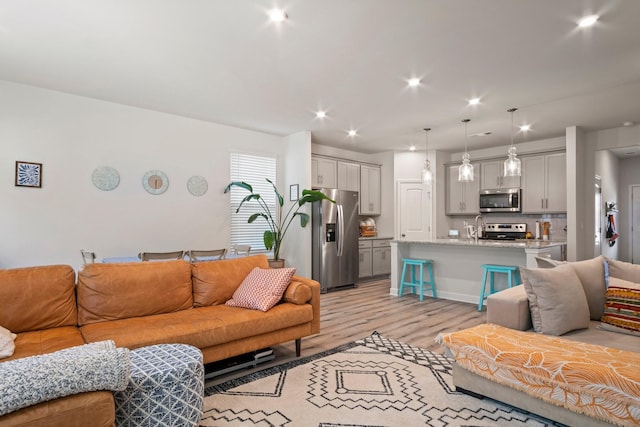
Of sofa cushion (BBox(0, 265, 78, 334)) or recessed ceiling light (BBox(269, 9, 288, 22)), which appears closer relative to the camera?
sofa cushion (BBox(0, 265, 78, 334))

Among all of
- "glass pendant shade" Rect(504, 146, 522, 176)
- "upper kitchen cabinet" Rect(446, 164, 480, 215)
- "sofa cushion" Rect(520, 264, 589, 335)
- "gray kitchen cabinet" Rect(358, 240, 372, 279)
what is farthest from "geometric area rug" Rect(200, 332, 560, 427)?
"upper kitchen cabinet" Rect(446, 164, 480, 215)

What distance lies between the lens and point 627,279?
2.67 meters

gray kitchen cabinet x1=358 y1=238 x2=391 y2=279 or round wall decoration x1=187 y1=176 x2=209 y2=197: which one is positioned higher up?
round wall decoration x1=187 y1=176 x2=209 y2=197

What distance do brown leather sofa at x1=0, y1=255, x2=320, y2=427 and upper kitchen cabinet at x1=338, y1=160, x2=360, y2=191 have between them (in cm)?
425

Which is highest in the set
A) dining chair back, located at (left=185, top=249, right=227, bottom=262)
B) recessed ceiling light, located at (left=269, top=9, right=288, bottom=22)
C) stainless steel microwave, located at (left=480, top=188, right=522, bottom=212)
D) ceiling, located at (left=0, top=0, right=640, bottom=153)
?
recessed ceiling light, located at (left=269, top=9, right=288, bottom=22)

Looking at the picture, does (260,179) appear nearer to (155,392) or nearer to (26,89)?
(26,89)

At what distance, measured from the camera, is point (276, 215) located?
629cm

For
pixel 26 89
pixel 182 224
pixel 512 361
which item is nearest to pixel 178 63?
pixel 26 89

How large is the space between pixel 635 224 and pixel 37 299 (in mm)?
10186

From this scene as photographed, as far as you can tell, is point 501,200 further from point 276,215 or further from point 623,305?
point 623,305

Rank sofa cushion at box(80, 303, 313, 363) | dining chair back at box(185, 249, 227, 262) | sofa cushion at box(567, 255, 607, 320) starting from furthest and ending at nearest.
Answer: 1. dining chair back at box(185, 249, 227, 262)
2. sofa cushion at box(567, 255, 607, 320)
3. sofa cushion at box(80, 303, 313, 363)

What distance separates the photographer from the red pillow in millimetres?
2971

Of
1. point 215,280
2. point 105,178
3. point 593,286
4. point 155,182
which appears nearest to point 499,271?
point 593,286

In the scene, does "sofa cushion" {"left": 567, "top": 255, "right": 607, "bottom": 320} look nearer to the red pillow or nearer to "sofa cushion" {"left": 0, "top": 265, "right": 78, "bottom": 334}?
the red pillow
